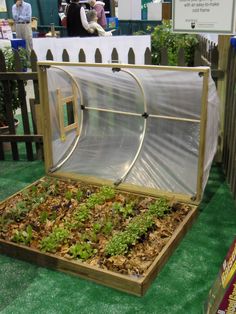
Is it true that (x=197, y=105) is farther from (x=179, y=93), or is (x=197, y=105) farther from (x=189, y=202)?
(x=189, y=202)

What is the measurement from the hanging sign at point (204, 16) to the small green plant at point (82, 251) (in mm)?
2684

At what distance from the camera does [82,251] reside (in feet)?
11.4

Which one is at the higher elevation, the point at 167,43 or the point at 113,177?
the point at 167,43

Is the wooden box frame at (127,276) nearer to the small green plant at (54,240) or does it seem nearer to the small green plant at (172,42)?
the small green plant at (54,240)

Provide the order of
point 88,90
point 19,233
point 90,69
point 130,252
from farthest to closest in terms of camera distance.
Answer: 1. point 88,90
2. point 90,69
3. point 19,233
4. point 130,252

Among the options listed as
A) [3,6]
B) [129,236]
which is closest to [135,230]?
[129,236]

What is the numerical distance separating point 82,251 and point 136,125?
Result: 1.90 metres

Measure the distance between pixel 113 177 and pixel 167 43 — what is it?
10.7ft

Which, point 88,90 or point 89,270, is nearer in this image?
point 89,270

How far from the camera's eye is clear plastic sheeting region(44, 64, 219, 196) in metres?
4.24

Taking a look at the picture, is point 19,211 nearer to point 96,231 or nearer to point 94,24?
point 96,231

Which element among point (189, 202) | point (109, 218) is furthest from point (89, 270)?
point (189, 202)

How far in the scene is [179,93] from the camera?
14.0ft

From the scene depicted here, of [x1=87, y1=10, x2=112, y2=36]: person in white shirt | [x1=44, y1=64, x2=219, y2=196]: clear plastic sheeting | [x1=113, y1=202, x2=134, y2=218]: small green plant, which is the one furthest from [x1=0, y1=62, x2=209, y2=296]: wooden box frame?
[x1=87, y1=10, x2=112, y2=36]: person in white shirt
